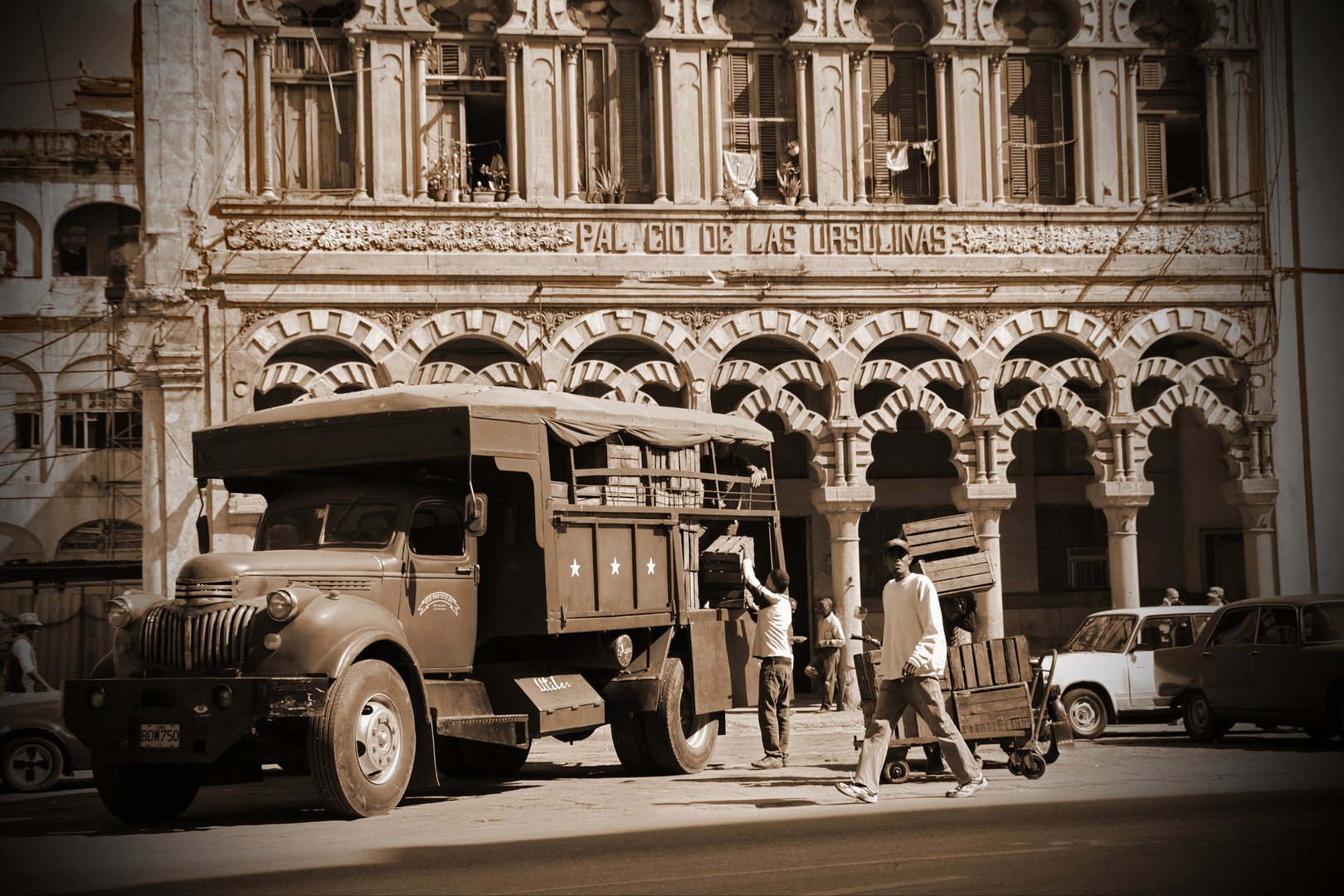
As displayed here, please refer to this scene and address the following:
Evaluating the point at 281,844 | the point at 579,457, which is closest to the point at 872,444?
the point at 579,457

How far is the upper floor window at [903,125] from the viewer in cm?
2234

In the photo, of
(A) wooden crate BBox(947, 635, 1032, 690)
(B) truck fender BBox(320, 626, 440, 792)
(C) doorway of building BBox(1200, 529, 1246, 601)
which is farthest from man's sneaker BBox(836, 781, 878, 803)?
(C) doorway of building BBox(1200, 529, 1246, 601)

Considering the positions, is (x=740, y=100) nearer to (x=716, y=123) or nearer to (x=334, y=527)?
(x=716, y=123)

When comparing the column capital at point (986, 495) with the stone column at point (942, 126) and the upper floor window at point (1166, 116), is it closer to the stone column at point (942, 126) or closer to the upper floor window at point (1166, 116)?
the stone column at point (942, 126)

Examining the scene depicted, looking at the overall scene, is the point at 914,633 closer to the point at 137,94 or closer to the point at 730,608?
the point at 730,608

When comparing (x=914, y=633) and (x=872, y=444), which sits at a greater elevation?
(x=872, y=444)

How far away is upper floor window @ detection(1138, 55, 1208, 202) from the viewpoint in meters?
22.9

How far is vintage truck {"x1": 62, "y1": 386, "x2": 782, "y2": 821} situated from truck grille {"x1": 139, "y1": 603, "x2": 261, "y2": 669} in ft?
0.06

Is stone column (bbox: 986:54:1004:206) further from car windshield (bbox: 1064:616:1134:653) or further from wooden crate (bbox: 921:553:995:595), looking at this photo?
wooden crate (bbox: 921:553:995:595)

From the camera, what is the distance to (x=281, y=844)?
9.00 metres

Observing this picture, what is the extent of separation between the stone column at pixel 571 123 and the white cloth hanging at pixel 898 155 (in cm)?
510

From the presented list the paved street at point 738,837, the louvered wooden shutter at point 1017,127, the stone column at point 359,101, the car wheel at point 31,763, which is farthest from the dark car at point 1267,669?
the stone column at point 359,101

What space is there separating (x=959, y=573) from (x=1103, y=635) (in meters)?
5.23

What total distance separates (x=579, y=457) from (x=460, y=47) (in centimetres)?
1111
